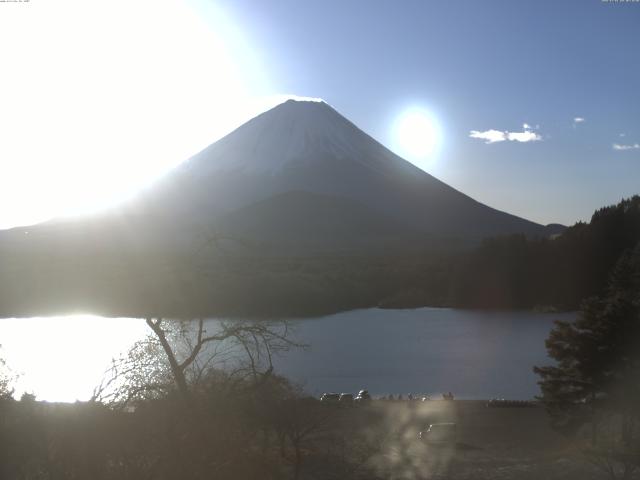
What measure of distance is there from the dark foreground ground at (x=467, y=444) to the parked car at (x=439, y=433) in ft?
0.39

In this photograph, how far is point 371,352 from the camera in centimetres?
2278

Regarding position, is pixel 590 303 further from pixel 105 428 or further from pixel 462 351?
pixel 462 351

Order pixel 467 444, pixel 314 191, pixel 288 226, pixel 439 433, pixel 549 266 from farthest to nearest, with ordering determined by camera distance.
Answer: pixel 314 191 → pixel 288 226 → pixel 549 266 → pixel 439 433 → pixel 467 444

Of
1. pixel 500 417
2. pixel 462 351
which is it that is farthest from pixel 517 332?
pixel 500 417

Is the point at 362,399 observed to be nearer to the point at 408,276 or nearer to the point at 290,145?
the point at 408,276

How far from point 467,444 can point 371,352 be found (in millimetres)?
12355

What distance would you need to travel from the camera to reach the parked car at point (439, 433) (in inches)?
422

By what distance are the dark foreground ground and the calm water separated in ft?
7.59

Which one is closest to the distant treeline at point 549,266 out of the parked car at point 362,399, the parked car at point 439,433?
the parked car at point 362,399

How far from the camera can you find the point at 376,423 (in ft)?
38.4

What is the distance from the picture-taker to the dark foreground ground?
7.98 m

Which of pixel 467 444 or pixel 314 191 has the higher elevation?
pixel 314 191

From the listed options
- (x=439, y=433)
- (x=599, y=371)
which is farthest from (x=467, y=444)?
(x=599, y=371)

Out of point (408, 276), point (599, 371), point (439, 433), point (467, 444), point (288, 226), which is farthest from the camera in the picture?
point (288, 226)
